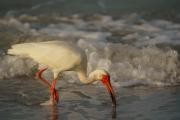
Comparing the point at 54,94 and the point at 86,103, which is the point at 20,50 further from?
the point at 86,103

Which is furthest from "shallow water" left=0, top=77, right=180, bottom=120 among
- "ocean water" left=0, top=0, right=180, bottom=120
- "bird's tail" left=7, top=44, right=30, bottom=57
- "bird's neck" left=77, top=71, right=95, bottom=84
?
"bird's tail" left=7, top=44, right=30, bottom=57

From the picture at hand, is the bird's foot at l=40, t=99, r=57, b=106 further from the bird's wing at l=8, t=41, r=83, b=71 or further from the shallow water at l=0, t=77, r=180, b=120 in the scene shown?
the bird's wing at l=8, t=41, r=83, b=71

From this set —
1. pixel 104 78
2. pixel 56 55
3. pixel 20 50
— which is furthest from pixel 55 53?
pixel 104 78

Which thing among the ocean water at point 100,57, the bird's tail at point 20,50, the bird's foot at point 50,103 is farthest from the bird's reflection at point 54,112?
the bird's tail at point 20,50

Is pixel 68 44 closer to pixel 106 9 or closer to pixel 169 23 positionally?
pixel 169 23

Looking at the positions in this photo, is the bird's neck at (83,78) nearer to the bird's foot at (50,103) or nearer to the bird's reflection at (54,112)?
the bird's foot at (50,103)

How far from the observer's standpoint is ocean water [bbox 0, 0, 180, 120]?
29.2 feet

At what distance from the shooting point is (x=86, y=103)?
9227mm

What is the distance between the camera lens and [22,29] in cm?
1418

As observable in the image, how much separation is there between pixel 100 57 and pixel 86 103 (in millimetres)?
2793

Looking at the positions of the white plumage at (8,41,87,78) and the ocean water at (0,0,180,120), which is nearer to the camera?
the ocean water at (0,0,180,120)

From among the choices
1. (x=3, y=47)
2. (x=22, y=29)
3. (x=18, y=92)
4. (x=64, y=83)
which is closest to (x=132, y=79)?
(x=64, y=83)

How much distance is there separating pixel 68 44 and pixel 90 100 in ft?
3.64

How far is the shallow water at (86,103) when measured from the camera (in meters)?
8.51
